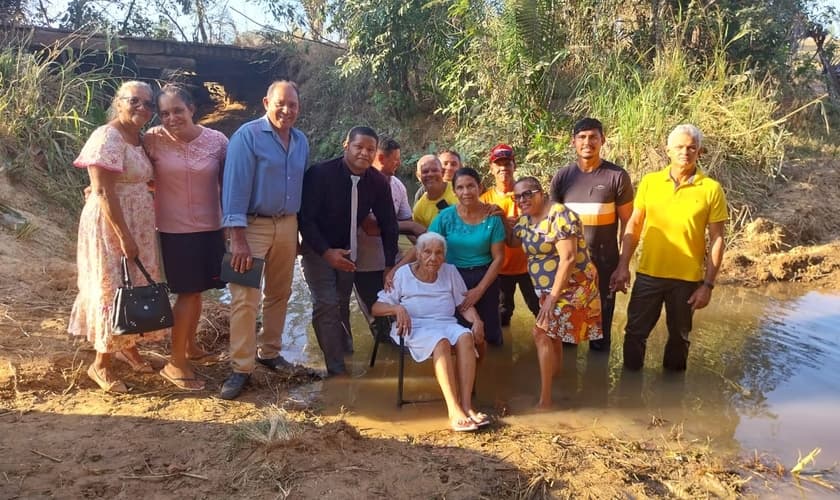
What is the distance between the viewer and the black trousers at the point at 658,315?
399 cm

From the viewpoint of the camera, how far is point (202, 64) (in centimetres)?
1678

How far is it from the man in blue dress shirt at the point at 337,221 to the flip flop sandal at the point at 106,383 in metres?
1.21

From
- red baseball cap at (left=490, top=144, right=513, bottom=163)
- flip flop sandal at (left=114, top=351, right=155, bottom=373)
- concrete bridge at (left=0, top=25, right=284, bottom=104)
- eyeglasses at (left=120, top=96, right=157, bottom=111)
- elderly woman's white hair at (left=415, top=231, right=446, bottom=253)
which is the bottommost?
flip flop sandal at (left=114, top=351, right=155, bottom=373)

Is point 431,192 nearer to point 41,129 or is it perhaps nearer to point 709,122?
point 709,122

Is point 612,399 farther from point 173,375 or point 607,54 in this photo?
point 607,54

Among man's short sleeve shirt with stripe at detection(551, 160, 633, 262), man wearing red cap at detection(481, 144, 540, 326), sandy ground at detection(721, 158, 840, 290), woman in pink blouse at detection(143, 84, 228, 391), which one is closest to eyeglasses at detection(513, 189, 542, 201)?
man wearing red cap at detection(481, 144, 540, 326)

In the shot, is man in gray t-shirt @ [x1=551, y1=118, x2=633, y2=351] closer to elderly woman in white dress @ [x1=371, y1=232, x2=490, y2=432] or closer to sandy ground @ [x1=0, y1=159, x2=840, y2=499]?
elderly woman in white dress @ [x1=371, y1=232, x2=490, y2=432]

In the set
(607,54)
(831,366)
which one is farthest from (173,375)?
(607,54)

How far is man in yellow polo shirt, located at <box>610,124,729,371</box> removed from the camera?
12.5 feet

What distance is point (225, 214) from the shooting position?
11.3ft

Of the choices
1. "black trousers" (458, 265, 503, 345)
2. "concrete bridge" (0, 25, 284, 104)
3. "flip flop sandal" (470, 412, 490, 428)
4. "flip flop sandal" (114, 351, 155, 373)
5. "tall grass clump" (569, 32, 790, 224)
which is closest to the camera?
"flip flop sandal" (470, 412, 490, 428)

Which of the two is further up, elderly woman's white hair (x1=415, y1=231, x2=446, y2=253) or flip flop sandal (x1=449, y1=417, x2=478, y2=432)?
elderly woman's white hair (x1=415, y1=231, x2=446, y2=253)

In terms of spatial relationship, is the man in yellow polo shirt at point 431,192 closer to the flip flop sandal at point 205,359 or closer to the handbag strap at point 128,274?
the flip flop sandal at point 205,359

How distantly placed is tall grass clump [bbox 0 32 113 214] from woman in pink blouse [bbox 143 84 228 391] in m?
4.57
